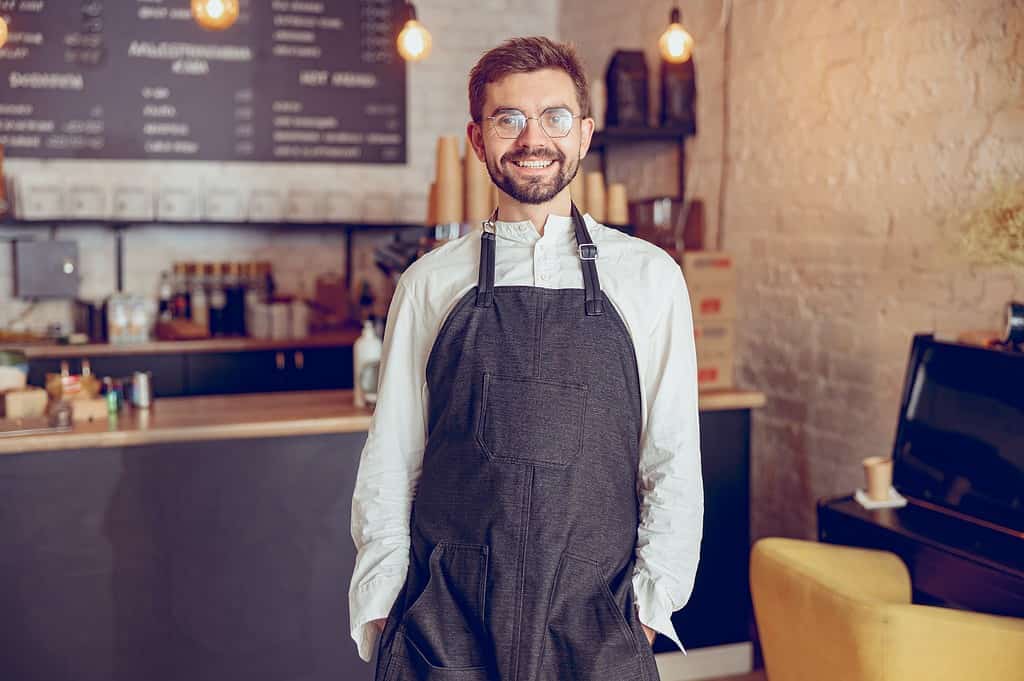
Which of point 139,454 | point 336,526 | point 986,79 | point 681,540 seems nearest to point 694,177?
point 986,79

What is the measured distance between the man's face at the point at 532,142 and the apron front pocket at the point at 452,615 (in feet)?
1.86

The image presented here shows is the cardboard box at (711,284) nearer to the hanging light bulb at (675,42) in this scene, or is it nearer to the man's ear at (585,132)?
the hanging light bulb at (675,42)

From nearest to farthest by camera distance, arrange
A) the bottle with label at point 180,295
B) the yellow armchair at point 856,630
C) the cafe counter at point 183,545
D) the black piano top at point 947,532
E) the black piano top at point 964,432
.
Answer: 1. the yellow armchair at point 856,630
2. the black piano top at point 947,532
3. the black piano top at point 964,432
4. the cafe counter at point 183,545
5. the bottle with label at point 180,295

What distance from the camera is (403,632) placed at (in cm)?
161

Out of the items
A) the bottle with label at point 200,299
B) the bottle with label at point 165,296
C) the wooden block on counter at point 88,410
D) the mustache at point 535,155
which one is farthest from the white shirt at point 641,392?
the bottle with label at point 165,296

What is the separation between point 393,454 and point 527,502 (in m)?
0.29

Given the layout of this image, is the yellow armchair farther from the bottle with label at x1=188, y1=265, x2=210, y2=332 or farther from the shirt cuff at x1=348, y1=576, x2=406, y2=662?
the bottle with label at x1=188, y1=265, x2=210, y2=332

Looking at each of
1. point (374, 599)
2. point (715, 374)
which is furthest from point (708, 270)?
point (374, 599)

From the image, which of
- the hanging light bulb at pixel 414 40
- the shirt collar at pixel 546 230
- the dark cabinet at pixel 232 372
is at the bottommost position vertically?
the dark cabinet at pixel 232 372

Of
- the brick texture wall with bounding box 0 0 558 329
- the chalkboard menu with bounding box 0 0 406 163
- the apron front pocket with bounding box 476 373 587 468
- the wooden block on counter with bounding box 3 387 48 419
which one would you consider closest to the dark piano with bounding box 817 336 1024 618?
the apron front pocket with bounding box 476 373 587 468

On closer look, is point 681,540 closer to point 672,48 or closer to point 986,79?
point 986,79

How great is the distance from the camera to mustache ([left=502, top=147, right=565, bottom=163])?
5.24 ft

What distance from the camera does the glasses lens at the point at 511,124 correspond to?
1599 millimetres

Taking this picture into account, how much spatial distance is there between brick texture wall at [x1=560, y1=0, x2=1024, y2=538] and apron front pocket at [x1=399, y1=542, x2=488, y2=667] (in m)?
1.87
